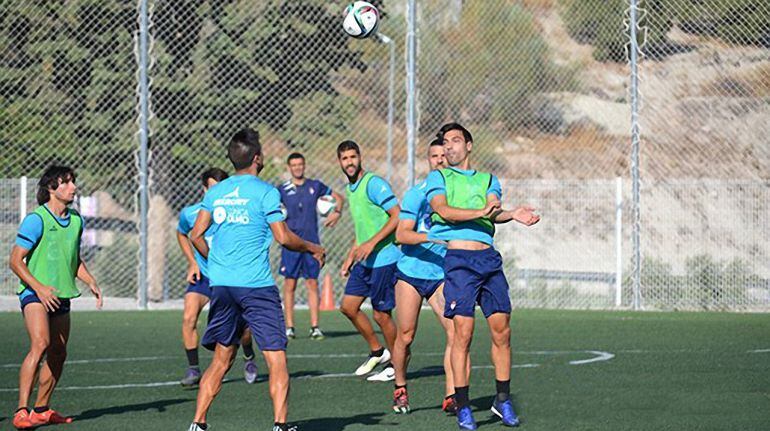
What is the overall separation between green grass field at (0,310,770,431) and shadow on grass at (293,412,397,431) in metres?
0.01

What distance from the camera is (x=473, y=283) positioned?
9.64m

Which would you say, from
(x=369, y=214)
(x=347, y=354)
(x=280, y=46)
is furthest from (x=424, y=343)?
(x=280, y=46)

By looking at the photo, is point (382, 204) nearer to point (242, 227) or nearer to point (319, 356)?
point (319, 356)

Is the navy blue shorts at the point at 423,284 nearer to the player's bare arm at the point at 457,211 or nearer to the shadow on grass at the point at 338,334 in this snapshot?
the player's bare arm at the point at 457,211

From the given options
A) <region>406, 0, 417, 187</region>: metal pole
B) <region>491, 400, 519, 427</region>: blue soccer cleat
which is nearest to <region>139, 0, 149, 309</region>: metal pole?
<region>406, 0, 417, 187</region>: metal pole

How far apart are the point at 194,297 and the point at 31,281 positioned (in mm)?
3327

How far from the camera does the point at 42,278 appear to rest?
386 inches

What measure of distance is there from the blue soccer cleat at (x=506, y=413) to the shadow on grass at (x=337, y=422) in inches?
33.5

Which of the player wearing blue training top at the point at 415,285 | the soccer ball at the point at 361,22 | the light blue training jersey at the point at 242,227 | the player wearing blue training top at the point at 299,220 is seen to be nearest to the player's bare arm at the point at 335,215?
the player wearing blue training top at the point at 299,220

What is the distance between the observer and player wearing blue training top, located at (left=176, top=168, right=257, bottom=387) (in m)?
12.4

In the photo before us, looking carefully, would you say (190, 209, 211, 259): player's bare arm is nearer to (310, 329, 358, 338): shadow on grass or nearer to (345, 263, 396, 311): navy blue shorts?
(345, 263, 396, 311): navy blue shorts

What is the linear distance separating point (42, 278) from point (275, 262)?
17040 mm

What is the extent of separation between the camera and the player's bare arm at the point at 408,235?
10.2 meters

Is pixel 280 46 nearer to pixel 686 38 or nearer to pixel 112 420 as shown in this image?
pixel 686 38
